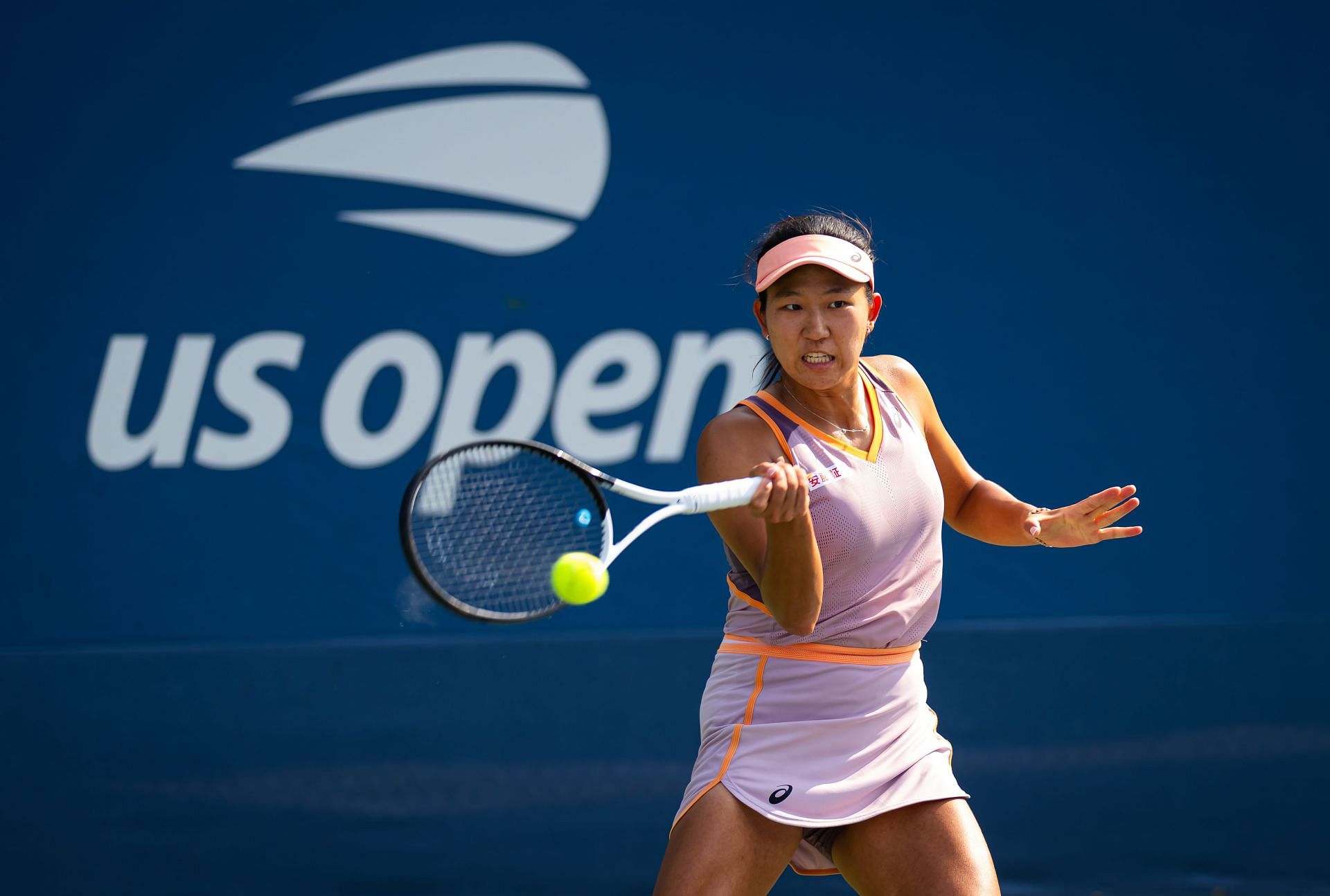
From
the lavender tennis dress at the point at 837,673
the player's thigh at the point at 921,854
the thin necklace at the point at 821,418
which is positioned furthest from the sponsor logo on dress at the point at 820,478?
the player's thigh at the point at 921,854

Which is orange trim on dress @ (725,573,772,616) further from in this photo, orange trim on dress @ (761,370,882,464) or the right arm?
orange trim on dress @ (761,370,882,464)

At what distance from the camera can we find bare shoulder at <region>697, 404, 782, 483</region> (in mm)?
2389

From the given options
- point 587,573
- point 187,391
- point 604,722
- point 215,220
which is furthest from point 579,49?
point 587,573

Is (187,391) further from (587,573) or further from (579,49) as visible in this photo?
(587,573)

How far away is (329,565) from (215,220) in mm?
1065

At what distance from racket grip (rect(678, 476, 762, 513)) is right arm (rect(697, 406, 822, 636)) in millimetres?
15

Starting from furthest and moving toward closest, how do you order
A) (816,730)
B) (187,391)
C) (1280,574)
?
(1280,574), (187,391), (816,730)

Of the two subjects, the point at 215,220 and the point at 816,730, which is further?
the point at 215,220

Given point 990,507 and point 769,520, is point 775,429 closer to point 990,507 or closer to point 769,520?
point 769,520

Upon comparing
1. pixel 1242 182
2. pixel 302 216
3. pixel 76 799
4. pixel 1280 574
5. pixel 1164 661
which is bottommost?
pixel 76 799

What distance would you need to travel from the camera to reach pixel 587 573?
211 cm

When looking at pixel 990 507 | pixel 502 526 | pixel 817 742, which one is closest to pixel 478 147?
pixel 502 526

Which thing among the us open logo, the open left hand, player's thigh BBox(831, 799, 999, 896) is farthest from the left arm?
the us open logo

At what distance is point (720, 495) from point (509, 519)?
0.48 meters
